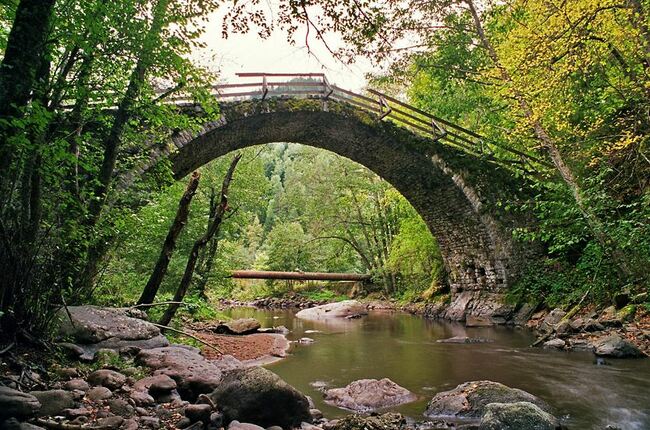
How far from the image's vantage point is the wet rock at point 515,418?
A: 3.88 m

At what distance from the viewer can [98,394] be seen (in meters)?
3.80

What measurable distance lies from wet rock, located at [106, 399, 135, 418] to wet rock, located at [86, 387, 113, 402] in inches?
3.4

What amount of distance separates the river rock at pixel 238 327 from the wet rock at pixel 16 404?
28.8 ft

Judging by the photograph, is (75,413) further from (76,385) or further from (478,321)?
(478,321)

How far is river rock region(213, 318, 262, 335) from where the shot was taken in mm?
11539

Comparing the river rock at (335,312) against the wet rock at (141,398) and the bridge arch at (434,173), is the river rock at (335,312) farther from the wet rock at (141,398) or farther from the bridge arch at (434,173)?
the wet rock at (141,398)

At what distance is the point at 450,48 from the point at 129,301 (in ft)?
37.2

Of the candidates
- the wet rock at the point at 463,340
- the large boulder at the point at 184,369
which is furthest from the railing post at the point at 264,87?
the large boulder at the point at 184,369

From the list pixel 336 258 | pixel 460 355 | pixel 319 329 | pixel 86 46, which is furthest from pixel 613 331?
pixel 336 258

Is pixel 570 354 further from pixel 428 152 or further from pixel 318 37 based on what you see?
pixel 428 152

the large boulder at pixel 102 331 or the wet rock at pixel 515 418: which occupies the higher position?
the large boulder at pixel 102 331

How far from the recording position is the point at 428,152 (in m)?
14.8

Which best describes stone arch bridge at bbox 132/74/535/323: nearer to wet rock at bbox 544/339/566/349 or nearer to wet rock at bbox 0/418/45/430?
wet rock at bbox 544/339/566/349

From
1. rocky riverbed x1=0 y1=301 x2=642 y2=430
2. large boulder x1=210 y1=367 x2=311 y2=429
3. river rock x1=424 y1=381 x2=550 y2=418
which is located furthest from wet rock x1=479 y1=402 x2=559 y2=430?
large boulder x1=210 y1=367 x2=311 y2=429
